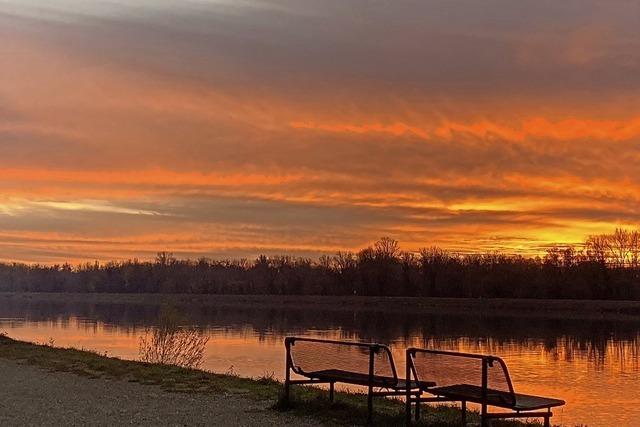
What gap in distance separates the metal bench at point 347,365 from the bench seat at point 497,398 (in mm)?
355

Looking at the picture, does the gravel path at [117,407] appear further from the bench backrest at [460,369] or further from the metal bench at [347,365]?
the bench backrest at [460,369]

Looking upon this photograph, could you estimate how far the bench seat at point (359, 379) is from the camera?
886 cm

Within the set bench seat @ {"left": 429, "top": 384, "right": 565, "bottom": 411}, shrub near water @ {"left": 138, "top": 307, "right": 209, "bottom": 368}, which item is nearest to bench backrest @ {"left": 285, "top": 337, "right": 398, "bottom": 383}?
bench seat @ {"left": 429, "top": 384, "right": 565, "bottom": 411}

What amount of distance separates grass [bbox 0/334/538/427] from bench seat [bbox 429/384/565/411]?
0.49 m

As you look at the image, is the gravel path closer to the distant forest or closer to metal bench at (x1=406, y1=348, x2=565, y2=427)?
metal bench at (x1=406, y1=348, x2=565, y2=427)

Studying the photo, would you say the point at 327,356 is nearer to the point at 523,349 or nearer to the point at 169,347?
the point at 169,347

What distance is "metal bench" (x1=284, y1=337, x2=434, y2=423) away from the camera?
29.4 feet

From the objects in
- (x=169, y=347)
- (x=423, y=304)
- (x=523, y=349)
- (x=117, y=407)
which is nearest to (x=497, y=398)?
(x=117, y=407)

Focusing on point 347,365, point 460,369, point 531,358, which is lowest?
point 531,358

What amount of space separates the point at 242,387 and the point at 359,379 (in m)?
3.65

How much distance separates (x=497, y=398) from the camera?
25.5 ft

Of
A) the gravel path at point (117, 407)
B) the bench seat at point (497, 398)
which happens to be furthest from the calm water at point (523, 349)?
the gravel path at point (117, 407)

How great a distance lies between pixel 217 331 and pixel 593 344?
20.5m

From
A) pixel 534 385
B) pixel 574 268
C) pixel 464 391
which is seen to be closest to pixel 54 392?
pixel 464 391
